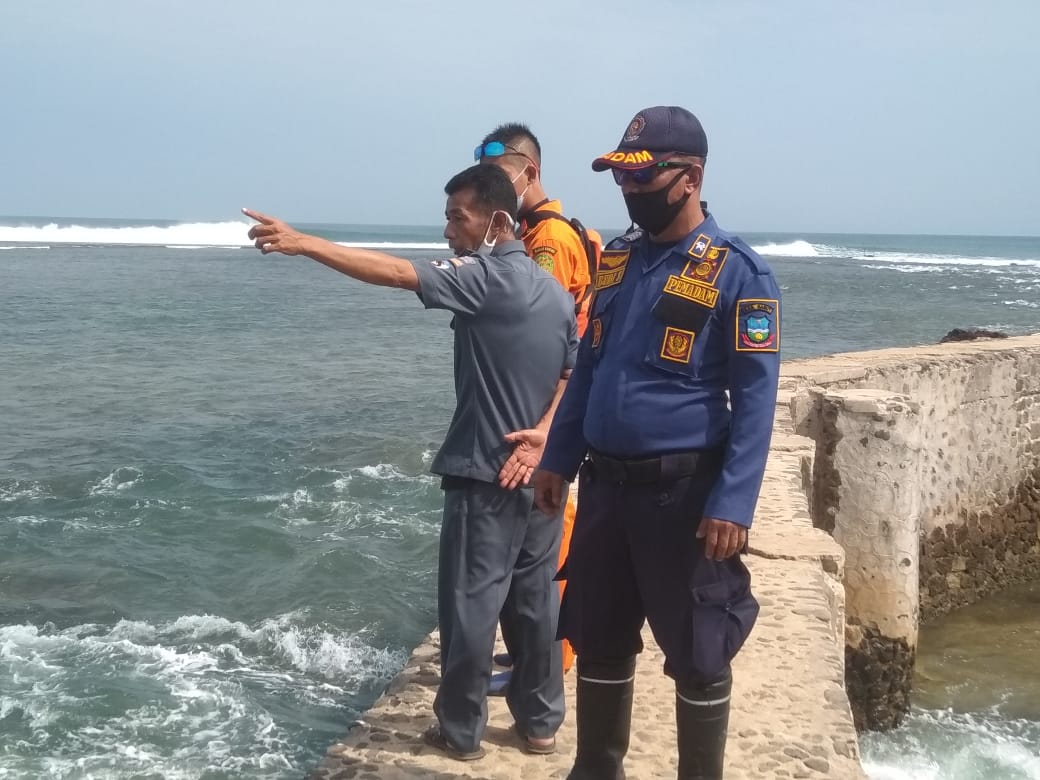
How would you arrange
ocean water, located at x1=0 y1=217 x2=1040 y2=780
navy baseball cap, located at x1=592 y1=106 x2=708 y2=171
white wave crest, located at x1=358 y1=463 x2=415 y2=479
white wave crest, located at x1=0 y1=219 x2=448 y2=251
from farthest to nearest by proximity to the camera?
1. white wave crest, located at x1=0 y1=219 x2=448 y2=251
2. white wave crest, located at x1=358 y1=463 x2=415 y2=479
3. ocean water, located at x1=0 y1=217 x2=1040 y2=780
4. navy baseball cap, located at x1=592 y1=106 x2=708 y2=171

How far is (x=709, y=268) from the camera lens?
110 inches

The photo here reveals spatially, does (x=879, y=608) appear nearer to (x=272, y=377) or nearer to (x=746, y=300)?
(x=746, y=300)

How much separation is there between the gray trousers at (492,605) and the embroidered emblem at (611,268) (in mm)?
806

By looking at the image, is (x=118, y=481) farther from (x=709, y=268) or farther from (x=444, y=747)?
(x=709, y=268)

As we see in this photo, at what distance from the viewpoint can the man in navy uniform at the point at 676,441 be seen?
2699 mm

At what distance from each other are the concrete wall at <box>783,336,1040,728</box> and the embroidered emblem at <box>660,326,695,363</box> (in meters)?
4.05

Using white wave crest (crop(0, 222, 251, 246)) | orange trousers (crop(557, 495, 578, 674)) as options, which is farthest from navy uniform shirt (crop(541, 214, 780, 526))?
white wave crest (crop(0, 222, 251, 246))

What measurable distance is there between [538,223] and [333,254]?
4.52 feet

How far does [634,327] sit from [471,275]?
0.64 metres

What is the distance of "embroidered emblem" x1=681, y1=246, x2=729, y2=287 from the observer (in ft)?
9.09

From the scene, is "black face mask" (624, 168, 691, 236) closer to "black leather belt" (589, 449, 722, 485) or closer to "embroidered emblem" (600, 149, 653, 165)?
"embroidered emblem" (600, 149, 653, 165)

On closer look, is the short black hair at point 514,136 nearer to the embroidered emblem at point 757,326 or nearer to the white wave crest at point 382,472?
the embroidered emblem at point 757,326

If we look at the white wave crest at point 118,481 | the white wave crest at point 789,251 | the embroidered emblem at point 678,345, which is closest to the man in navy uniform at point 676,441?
the embroidered emblem at point 678,345

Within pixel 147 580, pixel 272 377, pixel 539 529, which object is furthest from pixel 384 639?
pixel 272 377
